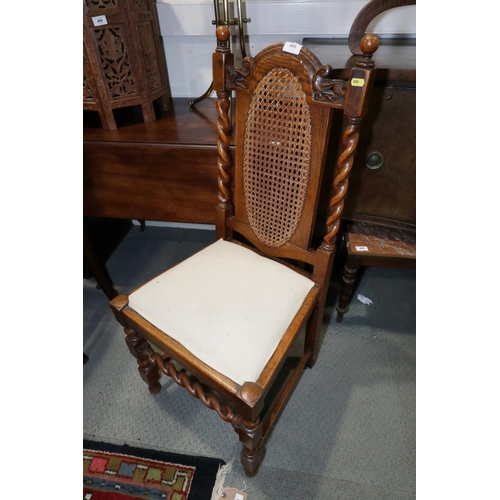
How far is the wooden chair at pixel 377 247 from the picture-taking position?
121 cm

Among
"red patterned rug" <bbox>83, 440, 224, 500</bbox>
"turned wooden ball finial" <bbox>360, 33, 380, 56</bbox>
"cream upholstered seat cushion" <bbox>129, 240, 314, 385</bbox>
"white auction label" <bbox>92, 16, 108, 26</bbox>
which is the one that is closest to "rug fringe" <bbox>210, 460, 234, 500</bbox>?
"red patterned rug" <bbox>83, 440, 224, 500</bbox>

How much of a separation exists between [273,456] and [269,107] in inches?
43.6

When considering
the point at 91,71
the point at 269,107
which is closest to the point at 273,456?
the point at 269,107

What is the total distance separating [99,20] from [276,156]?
0.79 meters

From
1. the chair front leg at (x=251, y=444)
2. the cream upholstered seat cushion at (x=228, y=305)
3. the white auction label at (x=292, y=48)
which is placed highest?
the white auction label at (x=292, y=48)

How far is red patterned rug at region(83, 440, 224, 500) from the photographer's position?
104cm

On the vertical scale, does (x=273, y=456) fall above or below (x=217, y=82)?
below

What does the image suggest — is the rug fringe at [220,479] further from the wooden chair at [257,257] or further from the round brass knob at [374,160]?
the round brass knob at [374,160]

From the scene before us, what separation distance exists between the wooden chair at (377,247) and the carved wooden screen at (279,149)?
335 millimetres

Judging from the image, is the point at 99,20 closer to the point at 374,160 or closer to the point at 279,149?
the point at 279,149

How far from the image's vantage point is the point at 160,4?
1.39 meters

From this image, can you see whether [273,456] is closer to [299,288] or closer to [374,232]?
[299,288]

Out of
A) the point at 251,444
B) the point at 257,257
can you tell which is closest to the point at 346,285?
the point at 257,257

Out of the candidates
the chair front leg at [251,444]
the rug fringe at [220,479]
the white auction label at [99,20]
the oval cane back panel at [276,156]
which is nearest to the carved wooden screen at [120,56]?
the white auction label at [99,20]
